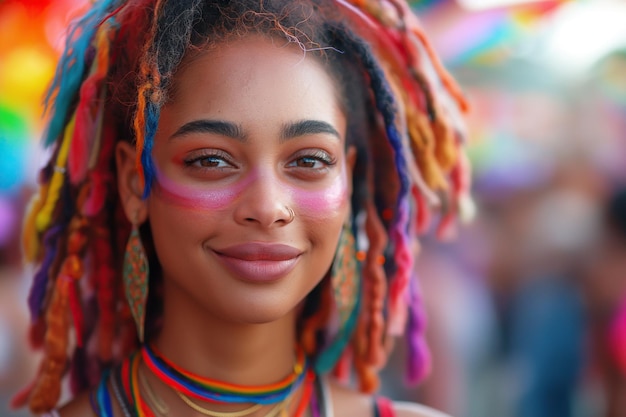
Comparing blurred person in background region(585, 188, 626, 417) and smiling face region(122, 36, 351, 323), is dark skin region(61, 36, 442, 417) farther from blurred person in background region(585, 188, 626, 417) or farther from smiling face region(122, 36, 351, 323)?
blurred person in background region(585, 188, 626, 417)

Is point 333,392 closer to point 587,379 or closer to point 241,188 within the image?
point 241,188

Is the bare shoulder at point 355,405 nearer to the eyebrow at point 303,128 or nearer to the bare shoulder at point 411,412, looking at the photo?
the bare shoulder at point 411,412

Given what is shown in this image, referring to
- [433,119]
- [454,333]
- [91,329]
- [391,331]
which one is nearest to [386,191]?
[433,119]

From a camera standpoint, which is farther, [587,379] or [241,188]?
[587,379]

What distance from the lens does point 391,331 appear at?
225cm

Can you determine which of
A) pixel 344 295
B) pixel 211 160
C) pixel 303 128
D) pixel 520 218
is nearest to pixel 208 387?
pixel 344 295

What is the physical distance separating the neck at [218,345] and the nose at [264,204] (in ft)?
1.07

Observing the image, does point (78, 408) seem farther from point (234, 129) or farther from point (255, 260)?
point (234, 129)

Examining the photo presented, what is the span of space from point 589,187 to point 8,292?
3.02 meters

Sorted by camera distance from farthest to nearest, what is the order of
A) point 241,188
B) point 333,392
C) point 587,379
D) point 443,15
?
point 443,15 → point 587,379 → point 333,392 → point 241,188

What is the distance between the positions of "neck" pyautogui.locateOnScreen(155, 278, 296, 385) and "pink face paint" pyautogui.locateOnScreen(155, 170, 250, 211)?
0.99 feet

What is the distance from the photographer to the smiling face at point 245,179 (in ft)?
5.73

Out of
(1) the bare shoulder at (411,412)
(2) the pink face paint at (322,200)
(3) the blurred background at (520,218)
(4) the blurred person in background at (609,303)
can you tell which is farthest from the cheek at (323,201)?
(4) the blurred person in background at (609,303)

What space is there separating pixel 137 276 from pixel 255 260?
1.19 ft
